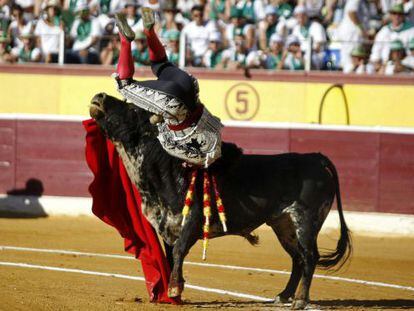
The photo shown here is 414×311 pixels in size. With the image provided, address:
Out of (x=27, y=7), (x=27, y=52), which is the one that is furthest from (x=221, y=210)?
(x=27, y=7)

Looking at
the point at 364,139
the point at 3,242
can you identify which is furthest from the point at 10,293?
the point at 364,139

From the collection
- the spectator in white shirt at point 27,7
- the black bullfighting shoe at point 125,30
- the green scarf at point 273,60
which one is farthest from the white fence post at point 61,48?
the black bullfighting shoe at point 125,30

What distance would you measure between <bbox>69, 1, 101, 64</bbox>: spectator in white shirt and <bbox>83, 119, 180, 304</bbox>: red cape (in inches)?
253

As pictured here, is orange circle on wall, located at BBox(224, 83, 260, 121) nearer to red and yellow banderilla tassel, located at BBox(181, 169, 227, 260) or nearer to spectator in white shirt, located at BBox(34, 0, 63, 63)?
spectator in white shirt, located at BBox(34, 0, 63, 63)

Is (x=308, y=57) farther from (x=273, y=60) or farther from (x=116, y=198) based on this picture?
(x=116, y=198)

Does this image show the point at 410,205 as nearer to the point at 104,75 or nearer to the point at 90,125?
the point at 104,75

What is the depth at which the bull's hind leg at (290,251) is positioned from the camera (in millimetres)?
7141

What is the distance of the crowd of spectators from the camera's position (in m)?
12.6

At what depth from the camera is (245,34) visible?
1289 cm

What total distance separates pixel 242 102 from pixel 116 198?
5.98 metres

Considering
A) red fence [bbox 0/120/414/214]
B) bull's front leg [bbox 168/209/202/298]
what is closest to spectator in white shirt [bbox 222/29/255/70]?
red fence [bbox 0/120/414/214]

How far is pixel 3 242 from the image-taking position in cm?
1048

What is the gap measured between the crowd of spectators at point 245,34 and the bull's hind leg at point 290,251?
5224mm

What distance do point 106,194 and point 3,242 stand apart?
3394 millimetres
